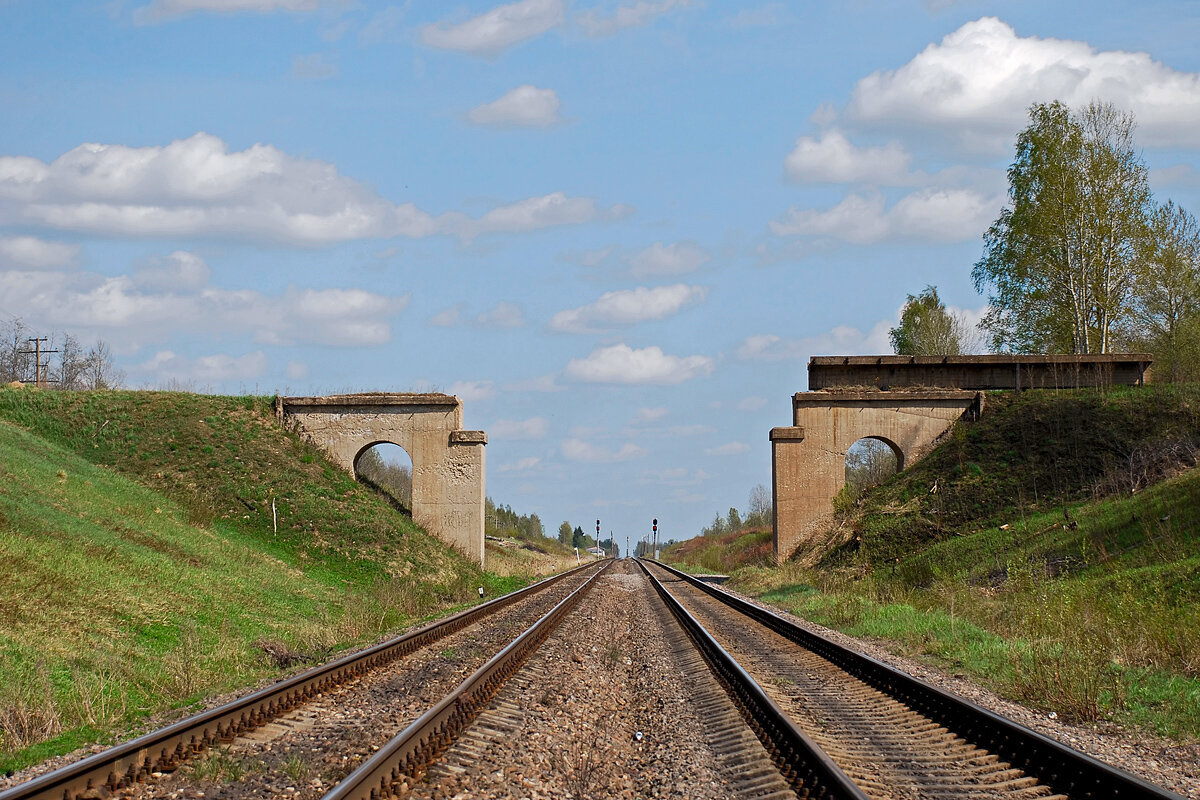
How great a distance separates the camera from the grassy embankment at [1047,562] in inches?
381

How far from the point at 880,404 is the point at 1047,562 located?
45.2ft

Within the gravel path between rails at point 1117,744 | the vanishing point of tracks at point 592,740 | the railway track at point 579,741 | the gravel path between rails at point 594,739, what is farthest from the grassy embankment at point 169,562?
the gravel path between rails at point 1117,744

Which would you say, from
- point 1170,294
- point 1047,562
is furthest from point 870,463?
point 1047,562

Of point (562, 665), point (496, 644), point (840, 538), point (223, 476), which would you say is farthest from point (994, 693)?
point (223, 476)

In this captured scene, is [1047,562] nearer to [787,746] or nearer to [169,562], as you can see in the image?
[787,746]

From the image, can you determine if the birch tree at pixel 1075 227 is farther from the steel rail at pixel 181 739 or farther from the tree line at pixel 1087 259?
the steel rail at pixel 181 739

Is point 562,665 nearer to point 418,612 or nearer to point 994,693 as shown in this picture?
point 994,693

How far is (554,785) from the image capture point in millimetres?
6242

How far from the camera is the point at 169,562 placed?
17.1 meters

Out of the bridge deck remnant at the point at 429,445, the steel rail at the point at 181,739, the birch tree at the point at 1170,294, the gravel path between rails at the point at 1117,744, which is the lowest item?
the gravel path between rails at the point at 1117,744

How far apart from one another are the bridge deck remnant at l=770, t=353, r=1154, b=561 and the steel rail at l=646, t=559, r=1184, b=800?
69.7 ft

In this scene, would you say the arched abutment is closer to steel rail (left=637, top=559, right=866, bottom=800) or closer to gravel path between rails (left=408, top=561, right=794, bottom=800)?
gravel path between rails (left=408, top=561, right=794, bottom=800)

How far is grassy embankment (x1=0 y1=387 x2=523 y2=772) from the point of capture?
974 cm

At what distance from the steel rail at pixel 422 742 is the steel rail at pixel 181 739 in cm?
141
